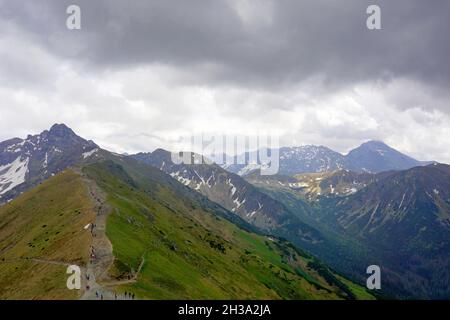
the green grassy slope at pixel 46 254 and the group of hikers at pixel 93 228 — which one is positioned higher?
the group of hikers at pixel 93 228

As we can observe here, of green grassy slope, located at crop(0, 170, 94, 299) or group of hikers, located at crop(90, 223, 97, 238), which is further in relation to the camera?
group of hikers, located at crop(90, 223, 97, 238)

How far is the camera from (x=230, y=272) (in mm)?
196375

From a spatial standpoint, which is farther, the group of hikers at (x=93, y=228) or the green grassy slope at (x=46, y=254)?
the group of hikers at (x=93, y=228)

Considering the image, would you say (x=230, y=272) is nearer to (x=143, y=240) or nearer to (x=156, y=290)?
(x=143, y=240)

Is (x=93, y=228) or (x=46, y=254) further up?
(x=93, y=228)

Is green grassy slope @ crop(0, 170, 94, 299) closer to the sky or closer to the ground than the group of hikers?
closer to the ground

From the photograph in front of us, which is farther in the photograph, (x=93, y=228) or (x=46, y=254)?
(x=93, y=228)
